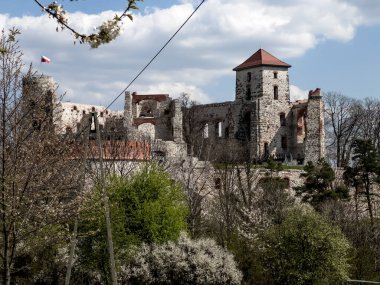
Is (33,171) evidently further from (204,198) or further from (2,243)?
(204,198)

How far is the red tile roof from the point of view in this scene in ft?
167

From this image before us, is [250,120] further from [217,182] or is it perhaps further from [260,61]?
[217,182]

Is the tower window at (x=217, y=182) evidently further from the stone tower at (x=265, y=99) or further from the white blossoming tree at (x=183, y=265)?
the white blossoming tree at (x=183, y=265)

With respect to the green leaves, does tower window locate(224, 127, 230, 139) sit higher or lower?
higher

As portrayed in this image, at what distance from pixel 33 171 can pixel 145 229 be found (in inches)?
421

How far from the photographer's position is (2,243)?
47.6 feet

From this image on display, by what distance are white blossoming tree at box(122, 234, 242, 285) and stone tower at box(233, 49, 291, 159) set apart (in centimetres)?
2481

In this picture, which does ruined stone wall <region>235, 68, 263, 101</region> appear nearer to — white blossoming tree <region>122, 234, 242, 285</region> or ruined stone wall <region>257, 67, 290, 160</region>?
ruined stone wall <region>257, 67, 290, 160</region>

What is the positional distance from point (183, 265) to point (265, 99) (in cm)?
2755

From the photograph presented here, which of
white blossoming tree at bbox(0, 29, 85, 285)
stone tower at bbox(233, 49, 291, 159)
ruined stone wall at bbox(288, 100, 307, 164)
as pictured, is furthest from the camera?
ruined stone wall at bbox(288, 100, 307, 164)

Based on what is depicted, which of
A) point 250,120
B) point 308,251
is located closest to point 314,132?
point 250,120

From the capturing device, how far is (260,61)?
51000 millimetres

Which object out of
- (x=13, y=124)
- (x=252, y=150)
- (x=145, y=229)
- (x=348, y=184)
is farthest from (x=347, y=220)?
(x=13, y=124)

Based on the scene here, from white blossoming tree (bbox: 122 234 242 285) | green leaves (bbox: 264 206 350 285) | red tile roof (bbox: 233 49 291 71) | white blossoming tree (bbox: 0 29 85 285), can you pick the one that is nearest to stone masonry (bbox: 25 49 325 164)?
red tile roof (bbox: 233 49 291 71)
